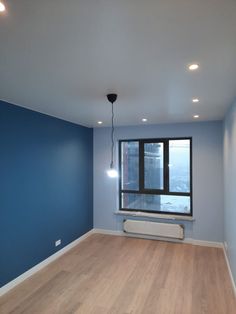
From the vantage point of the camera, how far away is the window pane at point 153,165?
5.67 meters

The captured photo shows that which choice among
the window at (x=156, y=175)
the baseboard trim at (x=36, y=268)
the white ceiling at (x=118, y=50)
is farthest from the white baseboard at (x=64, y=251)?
the white ceiling at (x=118, y=50)

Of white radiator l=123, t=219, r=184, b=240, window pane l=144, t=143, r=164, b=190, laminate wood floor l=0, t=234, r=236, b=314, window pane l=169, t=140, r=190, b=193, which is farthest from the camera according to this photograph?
window pane l=144, t=143, r=164, b=190

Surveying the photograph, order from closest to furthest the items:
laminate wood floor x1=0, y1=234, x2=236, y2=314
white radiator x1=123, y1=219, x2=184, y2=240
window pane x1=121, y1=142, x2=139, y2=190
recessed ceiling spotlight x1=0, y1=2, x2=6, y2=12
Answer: recessed ceiling spotlight x1=0, y1=2, x2=6, y2=12, laminate wood floor x1=0, y1=234, x2=236, y2=314, white radiator x1=123, y1=219, x2=184, y2=240, window pane x1=121, y1=142, x2=139, y2=190

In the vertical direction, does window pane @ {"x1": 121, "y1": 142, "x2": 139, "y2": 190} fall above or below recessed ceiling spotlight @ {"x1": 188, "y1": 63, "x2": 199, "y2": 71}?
below

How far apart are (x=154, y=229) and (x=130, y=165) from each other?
168 centimetres

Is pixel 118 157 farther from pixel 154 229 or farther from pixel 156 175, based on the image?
pixel 154 229

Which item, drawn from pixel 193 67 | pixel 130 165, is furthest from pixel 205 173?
pixel 193 67

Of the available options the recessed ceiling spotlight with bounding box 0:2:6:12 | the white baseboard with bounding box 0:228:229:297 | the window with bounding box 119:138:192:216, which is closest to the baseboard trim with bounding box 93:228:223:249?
the white baseboard with bounding box 0:228:229:297

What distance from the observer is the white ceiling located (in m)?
1.37

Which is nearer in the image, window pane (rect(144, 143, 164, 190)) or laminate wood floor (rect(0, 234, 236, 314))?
laminate wood floor (rect(0, 234, 236, 314))

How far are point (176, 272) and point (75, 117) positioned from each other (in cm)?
339

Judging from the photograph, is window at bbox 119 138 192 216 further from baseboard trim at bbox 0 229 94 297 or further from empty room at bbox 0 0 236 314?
baseboard trim at bbox 0 229 94 297

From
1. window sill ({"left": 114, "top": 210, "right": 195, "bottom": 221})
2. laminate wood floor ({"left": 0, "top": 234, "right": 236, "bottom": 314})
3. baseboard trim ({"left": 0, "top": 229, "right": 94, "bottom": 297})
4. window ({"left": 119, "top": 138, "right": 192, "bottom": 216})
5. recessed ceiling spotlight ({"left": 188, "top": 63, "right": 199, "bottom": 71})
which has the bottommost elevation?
laminate wood floor ({"left": 0, "top": 234, "right": 236, "bottom": 314})

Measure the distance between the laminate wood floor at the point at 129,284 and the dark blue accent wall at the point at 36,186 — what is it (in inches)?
17.7
